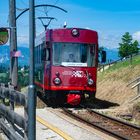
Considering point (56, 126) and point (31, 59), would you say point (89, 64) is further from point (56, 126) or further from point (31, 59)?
point (31, 59)

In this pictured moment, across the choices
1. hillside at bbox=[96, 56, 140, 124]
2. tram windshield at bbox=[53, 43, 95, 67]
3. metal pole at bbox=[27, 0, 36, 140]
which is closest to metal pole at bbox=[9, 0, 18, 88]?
tram windshield at bbox=[53, 43, 95, 67]

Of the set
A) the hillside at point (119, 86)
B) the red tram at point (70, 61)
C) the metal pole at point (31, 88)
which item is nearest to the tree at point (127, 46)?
the hillside at point (119, 86)

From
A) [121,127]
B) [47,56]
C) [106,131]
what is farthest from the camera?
[47,56]

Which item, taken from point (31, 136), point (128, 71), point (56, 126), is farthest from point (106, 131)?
point (128, 71)

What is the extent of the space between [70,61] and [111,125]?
6065 millimetres

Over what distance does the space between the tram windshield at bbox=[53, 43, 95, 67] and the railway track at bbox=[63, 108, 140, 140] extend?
2.00m

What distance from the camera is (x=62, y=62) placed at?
77.9ft

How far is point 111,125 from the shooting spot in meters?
18.3

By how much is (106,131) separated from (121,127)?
74.2 inches

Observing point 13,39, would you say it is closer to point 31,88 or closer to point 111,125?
point 111,125

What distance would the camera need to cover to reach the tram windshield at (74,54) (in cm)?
2366

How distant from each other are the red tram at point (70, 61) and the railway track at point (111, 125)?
1.26m

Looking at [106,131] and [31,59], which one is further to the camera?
[106,131]

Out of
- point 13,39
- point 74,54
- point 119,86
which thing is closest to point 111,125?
point 13,39
